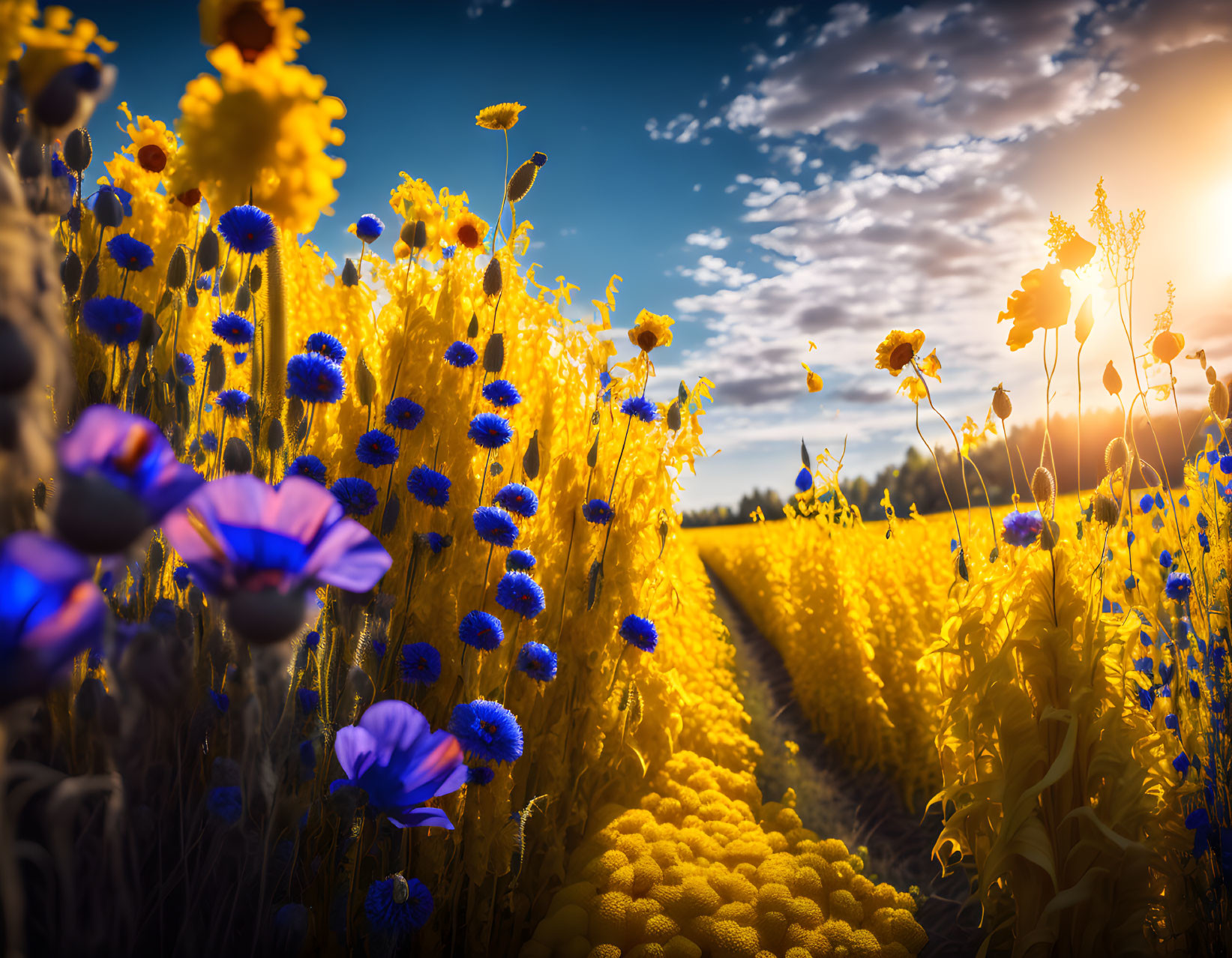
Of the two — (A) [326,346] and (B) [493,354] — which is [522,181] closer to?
(B) [493,354]

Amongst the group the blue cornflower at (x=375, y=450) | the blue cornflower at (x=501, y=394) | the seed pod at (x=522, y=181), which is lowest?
the blue cornflower at (x=375, y=450)

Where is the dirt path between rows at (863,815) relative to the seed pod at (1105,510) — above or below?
below

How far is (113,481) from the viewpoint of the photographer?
401mm

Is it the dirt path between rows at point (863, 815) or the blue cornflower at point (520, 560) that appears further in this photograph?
the dirt path between rows at point (863, 815)

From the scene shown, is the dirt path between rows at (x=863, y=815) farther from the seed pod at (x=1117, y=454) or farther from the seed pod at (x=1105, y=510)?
the seed pod at (x=1117, y=454)

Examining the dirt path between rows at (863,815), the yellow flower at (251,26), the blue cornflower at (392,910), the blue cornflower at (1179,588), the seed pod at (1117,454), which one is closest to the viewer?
the yellow flower at (251,26)

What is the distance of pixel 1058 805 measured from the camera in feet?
5.62

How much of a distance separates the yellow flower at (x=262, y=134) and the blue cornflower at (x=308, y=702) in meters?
0.90


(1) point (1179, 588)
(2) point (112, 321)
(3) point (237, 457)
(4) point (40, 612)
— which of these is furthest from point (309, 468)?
(1) point (1179, 588)

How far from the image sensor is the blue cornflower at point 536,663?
5.42 ft

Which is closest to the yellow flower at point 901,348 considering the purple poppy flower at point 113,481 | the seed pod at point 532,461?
the seed pod at point 532,461

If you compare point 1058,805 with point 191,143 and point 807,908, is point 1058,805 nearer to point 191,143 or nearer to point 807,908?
point 807,908

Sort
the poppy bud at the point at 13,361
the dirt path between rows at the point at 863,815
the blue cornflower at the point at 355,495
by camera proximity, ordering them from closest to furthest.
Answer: the poppy bud at the point at 13,361 → the blue cornflower at the point at 355,495 → the dirt path between rows at the point at 863,815

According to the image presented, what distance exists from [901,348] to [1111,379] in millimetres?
607
